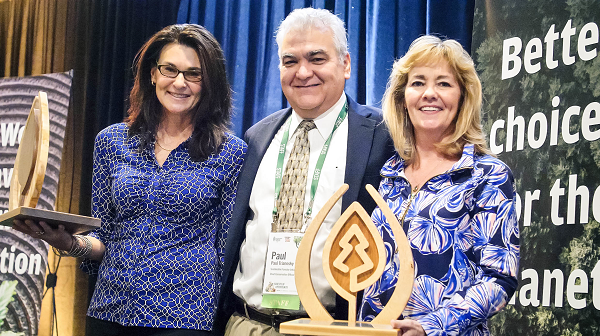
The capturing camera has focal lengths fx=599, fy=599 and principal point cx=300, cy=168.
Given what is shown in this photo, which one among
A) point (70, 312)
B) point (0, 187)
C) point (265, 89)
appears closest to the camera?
point (265, 89)

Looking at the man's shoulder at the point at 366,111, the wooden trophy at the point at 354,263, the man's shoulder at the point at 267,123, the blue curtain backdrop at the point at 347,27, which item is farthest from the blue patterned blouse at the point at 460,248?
the blue curtain backdrop at the point at 347,27

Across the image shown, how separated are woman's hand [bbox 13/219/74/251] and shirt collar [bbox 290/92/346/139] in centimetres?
87

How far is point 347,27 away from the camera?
10.6 ft

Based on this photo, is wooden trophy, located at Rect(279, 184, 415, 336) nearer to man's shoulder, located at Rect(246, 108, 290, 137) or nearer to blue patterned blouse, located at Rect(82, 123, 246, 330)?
blue patterned blouse, located at Rect(82, 123, 246, 330)

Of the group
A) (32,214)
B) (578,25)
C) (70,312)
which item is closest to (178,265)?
(32,214)

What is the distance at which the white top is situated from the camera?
1.98m

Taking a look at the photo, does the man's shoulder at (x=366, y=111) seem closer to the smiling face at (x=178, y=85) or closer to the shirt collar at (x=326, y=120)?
the shirt collar at (x=326, y=120)

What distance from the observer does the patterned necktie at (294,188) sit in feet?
6.59

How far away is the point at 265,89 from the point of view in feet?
11.2

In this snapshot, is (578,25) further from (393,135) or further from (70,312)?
(70,312)

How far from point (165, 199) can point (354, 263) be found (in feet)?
2.61

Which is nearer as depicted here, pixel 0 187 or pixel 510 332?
pixel 510 332

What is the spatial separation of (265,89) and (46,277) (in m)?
2.02

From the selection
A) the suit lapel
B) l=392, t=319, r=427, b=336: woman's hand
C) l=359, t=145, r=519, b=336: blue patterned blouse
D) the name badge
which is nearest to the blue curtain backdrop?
the suit lapel
